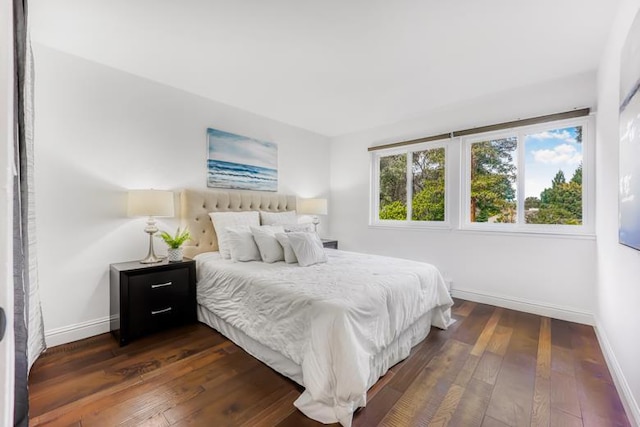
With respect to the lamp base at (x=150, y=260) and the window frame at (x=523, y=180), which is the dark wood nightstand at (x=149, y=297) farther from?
the window frame at (x=523, y=180)

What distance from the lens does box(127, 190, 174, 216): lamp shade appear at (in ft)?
8.04

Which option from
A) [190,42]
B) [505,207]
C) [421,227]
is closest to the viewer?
[190,42]

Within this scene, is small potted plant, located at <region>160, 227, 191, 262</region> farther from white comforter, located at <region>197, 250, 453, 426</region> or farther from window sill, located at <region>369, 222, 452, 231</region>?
window sill, located at <region>369, 222, 452, 231</region>

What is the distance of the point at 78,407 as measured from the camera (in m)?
1.59

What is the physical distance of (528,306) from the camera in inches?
120

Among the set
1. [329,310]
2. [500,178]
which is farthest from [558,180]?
[329,310]

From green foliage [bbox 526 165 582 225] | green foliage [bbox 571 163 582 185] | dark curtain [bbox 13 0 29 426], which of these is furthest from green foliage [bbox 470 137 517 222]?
dark curtain [bbox 13 0 29 426]

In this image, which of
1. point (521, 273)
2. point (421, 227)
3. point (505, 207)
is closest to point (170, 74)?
point (421, 227)

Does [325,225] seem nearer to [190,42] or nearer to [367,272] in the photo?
[367,272]

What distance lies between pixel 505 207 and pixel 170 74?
12.7 feet

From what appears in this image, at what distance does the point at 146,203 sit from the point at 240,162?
53.2 inches

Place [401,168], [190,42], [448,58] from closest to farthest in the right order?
[190,42] → [448,58] → [401,168]

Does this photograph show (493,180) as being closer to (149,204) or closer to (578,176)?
(578,176)

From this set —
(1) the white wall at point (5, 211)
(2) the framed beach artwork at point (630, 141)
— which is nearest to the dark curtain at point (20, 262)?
(1) the white wall at point (5, 211)
